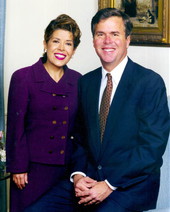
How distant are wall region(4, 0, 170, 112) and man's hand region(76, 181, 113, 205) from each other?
850 mm

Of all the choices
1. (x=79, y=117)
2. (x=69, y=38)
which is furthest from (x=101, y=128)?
(x=69, y=38)

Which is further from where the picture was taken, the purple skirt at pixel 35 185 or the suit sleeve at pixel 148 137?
the purple skirt at pixel 35 185

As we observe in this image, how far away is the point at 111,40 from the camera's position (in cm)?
201

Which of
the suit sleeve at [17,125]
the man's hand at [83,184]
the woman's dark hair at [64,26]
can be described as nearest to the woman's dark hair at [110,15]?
the woman's dark hair at [64,26]

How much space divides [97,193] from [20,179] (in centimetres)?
44

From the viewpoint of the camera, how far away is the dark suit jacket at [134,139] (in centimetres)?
188

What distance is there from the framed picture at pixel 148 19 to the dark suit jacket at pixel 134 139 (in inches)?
17.6

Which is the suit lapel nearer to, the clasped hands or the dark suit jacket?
the dark suit jacket

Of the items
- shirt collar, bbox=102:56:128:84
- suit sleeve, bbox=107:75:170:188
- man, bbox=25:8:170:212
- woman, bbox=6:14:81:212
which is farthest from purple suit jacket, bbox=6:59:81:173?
suit sleeve, bbox=107:75:170:188

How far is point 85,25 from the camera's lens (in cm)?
242

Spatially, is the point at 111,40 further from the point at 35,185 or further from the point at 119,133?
the point at 35,185

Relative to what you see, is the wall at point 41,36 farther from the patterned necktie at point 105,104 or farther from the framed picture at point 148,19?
the patterned necktie at point 105,104

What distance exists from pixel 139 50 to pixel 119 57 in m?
0.47

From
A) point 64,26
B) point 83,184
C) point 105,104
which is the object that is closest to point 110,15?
point 64,26
